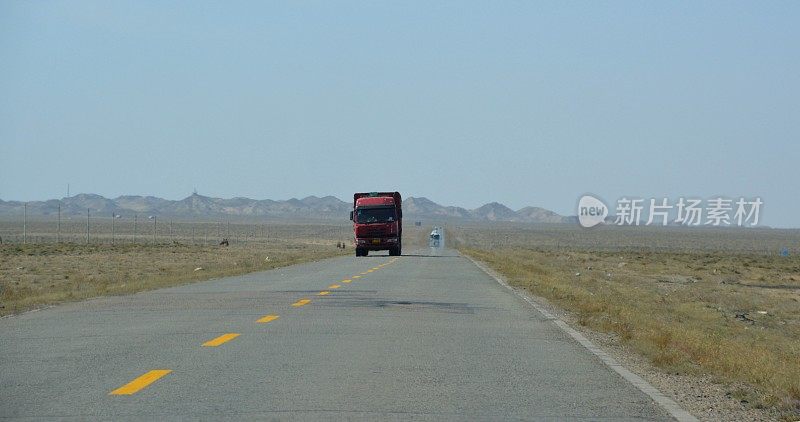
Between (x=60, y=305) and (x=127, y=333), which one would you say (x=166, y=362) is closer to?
(x=127, y=333)

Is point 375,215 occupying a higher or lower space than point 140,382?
higher

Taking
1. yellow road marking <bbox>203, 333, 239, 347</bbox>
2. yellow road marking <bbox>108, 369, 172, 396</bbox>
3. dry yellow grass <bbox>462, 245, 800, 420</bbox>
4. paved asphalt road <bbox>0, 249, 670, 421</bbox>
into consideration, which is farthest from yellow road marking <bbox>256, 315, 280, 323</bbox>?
yellow road marking <bbox>108, 369, 172, 396</bbox>

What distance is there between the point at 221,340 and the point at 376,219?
44.5m

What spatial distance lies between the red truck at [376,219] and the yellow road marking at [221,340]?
43472mm

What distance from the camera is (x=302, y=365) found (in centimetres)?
1219

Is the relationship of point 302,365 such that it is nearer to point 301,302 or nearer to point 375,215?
point 301,302

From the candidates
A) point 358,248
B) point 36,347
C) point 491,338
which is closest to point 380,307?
point 491,338

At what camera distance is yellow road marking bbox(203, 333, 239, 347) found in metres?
14.2

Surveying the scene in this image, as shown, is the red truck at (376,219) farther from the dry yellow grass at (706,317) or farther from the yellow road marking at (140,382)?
the yellow road marking at (140,382)

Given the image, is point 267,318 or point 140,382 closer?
point 140,382

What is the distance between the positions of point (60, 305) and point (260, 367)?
11.4 m

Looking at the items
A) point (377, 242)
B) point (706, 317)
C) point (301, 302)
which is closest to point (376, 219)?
point (377, 242)

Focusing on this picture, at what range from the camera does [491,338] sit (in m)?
15.7

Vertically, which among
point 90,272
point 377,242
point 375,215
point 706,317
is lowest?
point 706,317
